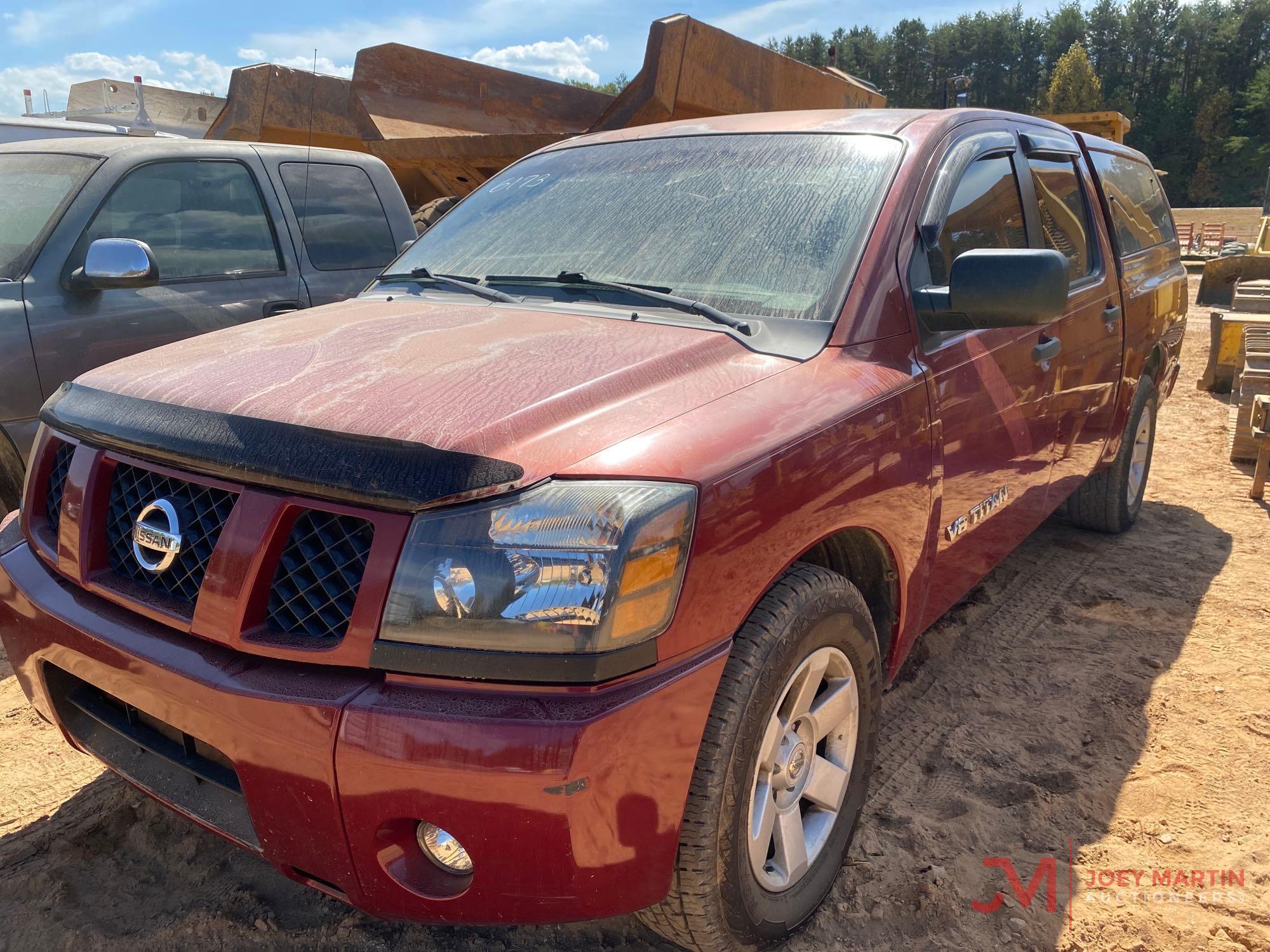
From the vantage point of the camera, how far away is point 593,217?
9.16 ft

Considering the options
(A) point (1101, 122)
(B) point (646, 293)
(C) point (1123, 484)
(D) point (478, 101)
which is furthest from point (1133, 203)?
(A) point (1101, 122)

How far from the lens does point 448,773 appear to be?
4.87ft

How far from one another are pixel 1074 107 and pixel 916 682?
3305 inches

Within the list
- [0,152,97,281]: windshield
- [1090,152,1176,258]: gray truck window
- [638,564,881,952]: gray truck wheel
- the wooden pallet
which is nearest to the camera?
[638,564,881,952]: gray truck wheel

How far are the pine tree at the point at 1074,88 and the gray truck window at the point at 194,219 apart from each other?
81.9 metres

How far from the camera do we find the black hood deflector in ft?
5.09

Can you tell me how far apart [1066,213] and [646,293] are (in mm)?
2088

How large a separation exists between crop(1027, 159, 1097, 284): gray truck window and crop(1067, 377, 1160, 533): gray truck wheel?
103 cm

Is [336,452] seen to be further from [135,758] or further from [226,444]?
[135,758]

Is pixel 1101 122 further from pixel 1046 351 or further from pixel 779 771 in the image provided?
pixel 779 771

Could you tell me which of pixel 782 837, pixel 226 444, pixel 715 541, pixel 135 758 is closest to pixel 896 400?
pixel 715 541

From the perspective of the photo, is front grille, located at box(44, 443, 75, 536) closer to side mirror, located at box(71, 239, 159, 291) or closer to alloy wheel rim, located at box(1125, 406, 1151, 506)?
side mirror, located at box(71, 239, 159, 291)

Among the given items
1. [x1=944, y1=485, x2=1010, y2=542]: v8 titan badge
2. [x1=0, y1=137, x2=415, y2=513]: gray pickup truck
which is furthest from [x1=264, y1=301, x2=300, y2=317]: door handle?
[x1=944, y1=485, x2=1010, y2=542]: v8 titan badge

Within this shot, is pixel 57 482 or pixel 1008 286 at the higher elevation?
pixel 1008 286
